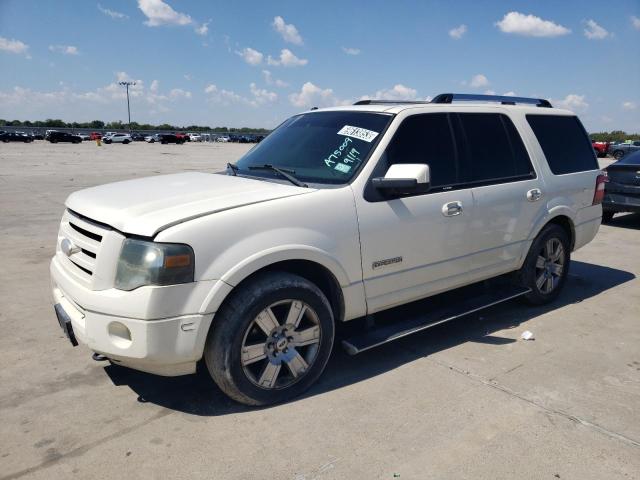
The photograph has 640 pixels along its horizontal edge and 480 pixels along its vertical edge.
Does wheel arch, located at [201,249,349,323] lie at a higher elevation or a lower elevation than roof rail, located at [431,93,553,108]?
lower

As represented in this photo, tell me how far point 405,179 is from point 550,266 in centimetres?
252

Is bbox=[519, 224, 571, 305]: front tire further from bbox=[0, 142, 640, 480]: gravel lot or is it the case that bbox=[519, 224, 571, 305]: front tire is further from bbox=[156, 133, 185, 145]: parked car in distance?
bbox=[156, 133, 185, 145]: parked car in distance

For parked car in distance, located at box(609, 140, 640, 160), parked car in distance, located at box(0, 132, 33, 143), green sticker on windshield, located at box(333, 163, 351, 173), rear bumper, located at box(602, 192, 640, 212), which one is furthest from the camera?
parked car in distance, located at box(0, 132, 33, 143)

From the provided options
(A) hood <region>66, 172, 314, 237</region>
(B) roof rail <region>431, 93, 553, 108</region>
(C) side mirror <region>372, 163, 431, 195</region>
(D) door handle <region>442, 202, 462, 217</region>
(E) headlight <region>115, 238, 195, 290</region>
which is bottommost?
(E) headlight <region>115, 238, 195, 290</region>

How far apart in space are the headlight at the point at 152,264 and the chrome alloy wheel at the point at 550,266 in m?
3.54

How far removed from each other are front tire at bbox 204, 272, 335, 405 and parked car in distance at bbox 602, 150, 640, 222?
7988mm

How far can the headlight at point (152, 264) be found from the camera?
267 centimetres

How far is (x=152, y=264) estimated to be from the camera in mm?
2668

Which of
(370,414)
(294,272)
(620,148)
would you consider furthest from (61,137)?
(370,414)

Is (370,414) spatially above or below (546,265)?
below

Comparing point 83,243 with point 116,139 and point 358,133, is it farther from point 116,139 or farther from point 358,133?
point 116,139

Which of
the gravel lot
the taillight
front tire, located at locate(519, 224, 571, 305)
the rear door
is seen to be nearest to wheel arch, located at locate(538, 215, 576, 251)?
front tire, located at locate(519, 224, 571, 305)

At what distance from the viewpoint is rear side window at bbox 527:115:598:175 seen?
192 inches

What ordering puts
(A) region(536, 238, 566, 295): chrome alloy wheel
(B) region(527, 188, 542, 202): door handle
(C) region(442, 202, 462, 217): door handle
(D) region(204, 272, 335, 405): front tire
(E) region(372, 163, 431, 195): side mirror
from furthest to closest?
(A) region(536, 238, 566, 295): chrome alloy wheel
(B) region(527, 188, 542, 202): door handle
(C) region(442, 202, 462, 217): door handle
(E) region(372, 163, 431, 195): side mirror
(D) region(204, 272, 335, 405): front tire
